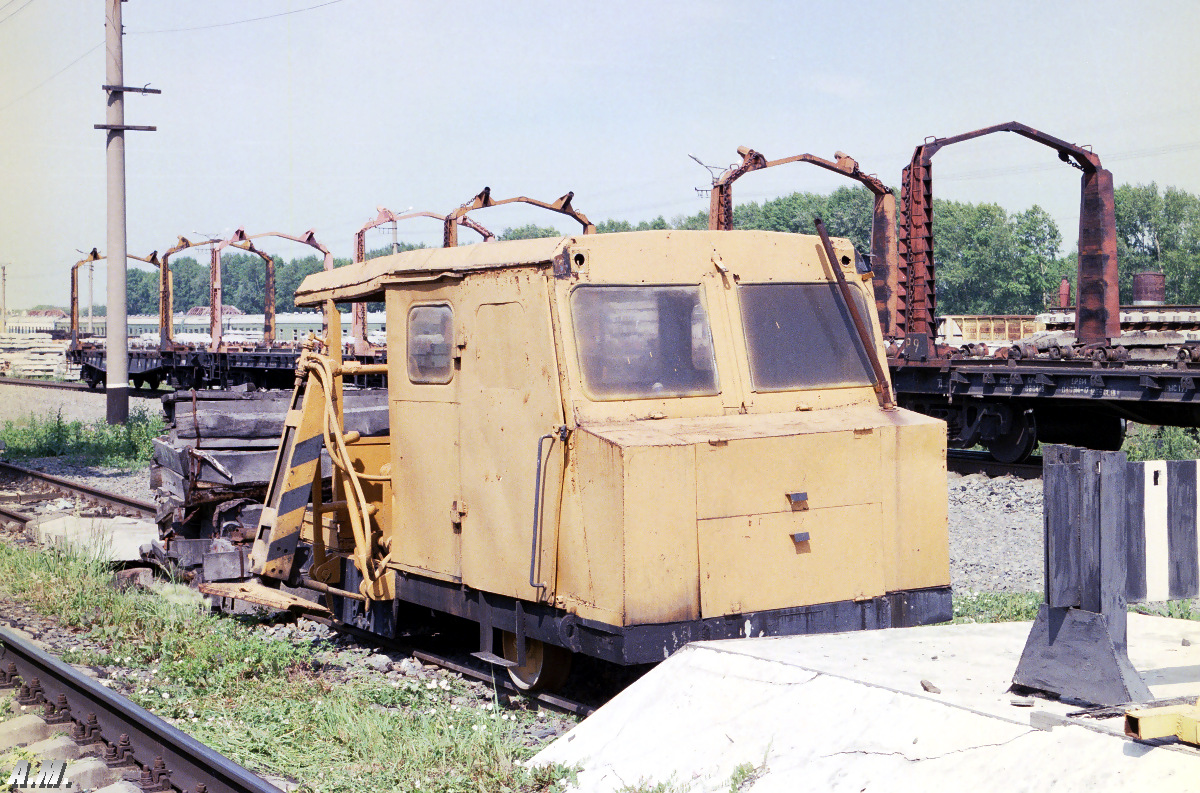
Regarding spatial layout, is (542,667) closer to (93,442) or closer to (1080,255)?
(1080,255)

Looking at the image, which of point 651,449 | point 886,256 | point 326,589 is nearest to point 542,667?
point 651,449

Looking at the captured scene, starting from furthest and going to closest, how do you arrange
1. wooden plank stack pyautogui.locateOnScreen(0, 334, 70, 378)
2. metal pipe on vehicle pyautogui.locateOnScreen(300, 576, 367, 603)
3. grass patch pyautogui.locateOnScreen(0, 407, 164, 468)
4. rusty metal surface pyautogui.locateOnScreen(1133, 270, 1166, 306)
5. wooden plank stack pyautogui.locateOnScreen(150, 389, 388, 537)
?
wooden plank stack pyautogui.locateOnScreen(0, 334, 70, 378) < rusty metal surface pyautogui.locateOnScreen(1133, 270, 1166, 306) < grass patch pyautogui.locateOnScreen(0, 407, 164, 468) < wooden plank stack pyautogui.locateOnScreen(150, 389, 388, 537) < metal pipe on vehicle pyautogui.locateOnScreen(300, 576, 367, 603)

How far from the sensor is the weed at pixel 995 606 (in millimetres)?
7441

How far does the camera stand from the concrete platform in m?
3.63

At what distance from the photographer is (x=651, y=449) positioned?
5.12 metres

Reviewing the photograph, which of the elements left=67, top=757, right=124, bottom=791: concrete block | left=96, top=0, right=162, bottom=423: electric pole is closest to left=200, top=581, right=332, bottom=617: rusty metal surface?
left=67, top=757, right=124, bottom=791: concrete block

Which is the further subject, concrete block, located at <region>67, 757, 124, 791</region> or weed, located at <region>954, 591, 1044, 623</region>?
weed, located at <region>954, 591, 1044, 623</region>

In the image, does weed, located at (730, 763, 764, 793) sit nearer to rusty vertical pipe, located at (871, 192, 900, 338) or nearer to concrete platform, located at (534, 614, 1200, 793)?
concrete platform, located at (534, 614, 1200, 793)

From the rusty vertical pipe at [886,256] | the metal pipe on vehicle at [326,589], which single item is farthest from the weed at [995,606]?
the rusty vertical pipe at [886,256]

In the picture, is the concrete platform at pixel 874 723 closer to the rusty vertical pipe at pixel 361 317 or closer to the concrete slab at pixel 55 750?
the concrete slab at pixel 55 750

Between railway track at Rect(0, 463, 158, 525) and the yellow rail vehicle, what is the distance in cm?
731

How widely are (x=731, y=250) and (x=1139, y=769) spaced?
3.39 m

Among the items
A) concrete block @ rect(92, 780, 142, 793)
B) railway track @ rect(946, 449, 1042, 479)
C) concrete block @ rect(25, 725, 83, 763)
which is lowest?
concrete block @ rect(25, 725, 83, 763)

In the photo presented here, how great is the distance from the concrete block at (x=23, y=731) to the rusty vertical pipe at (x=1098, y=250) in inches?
671
